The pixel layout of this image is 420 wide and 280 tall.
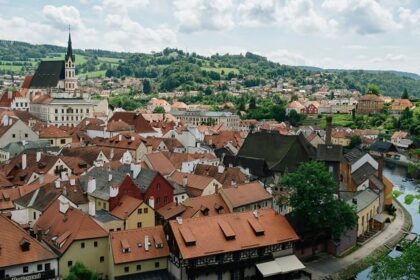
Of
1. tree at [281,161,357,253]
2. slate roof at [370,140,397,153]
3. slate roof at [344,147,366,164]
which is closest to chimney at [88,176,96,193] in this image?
tree at [281,161,357,253]

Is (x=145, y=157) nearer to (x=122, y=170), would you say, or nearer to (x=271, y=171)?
(x=122, y=170)

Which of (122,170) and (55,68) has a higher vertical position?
(55,68)

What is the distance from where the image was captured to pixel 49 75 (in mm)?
122688

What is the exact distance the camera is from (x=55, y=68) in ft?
403

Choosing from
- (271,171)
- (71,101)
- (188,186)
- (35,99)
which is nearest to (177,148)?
(271,171)

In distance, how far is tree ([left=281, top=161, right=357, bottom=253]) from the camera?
4441cm

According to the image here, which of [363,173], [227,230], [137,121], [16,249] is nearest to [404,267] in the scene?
[227,230]

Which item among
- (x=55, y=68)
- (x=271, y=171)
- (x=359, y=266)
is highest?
(x=55, y=68)

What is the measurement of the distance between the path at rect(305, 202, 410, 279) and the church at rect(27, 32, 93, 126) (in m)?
63.2

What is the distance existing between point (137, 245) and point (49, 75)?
310 feet

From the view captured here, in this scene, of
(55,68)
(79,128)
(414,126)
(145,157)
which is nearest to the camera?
(145,157)

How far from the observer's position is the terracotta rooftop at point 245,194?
155 ft

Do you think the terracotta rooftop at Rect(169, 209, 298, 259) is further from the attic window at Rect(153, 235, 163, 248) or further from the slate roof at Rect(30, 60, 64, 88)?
the slate roof at Rect(30, 60, 64, 88)

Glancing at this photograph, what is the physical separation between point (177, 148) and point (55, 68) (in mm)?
58123
